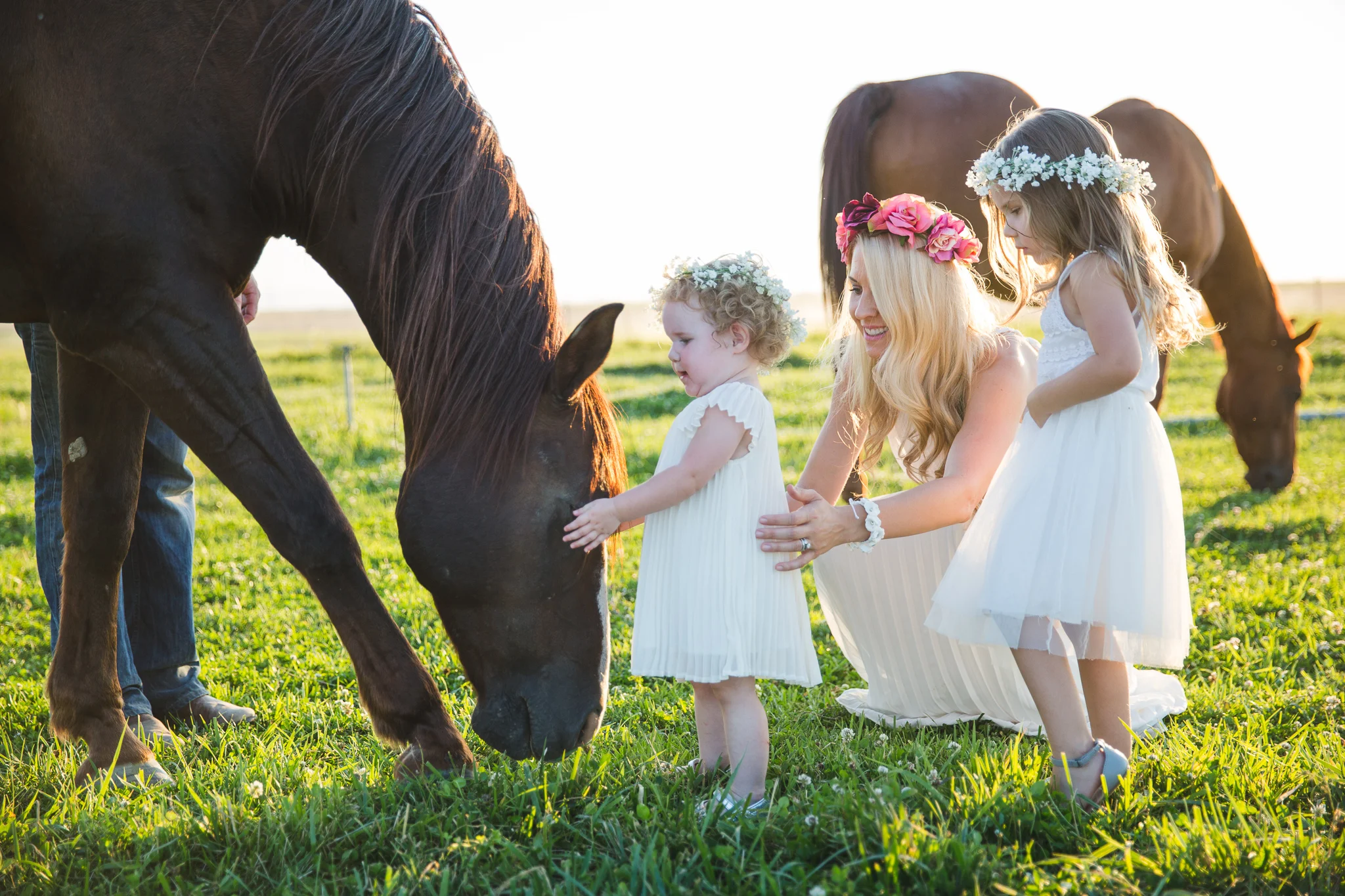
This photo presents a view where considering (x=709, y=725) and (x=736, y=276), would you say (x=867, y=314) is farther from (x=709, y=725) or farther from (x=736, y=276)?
(x=709, y=725)

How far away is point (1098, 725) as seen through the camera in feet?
8.41

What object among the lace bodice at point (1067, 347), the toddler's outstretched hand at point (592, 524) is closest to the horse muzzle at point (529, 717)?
the toddler's outstretched hand at point (592, 524)

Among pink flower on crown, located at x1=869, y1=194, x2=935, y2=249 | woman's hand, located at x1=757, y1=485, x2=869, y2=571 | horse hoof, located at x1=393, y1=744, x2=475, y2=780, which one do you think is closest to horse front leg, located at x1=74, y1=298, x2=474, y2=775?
horse hoof, located at x1=393, y1=744, x2=475, y2=780

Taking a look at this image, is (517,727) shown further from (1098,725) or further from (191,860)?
(1098,725)

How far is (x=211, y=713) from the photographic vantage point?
10.7ft

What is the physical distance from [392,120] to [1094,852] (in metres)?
2.27

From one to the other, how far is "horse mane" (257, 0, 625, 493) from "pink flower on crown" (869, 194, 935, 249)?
1.01 metres

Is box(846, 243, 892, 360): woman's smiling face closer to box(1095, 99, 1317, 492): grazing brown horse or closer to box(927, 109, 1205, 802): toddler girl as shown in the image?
box(927, 109, 1205, 802): toddler girl

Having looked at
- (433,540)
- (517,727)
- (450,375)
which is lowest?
(517,727)

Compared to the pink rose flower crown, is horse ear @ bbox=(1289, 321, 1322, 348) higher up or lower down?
lower down

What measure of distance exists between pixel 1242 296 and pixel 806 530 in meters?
6.85

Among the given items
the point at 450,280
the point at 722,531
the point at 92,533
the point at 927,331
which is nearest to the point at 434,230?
the point at 450,280

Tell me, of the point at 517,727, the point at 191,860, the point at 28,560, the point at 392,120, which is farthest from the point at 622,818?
the point at 28,560

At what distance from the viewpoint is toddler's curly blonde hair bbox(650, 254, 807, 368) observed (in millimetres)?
2502
